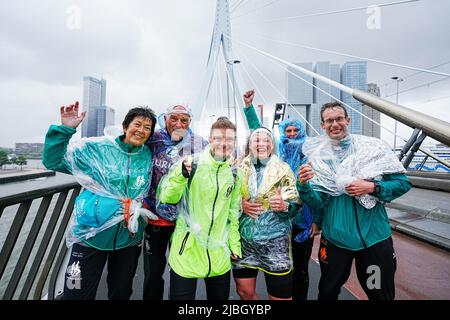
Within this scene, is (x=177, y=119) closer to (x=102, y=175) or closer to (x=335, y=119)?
(x=102, y=175)

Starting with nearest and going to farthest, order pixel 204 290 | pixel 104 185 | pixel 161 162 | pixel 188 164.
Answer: pixel 188 164 → pixel 104 185 → pixel 161 162 → pixel 204 290

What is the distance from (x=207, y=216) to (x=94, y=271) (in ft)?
2.75

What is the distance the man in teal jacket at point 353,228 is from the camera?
5.16 ft

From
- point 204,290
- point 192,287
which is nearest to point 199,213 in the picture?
point 192,287

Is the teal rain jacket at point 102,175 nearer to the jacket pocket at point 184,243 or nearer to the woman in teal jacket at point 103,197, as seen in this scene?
the woman in teal jacket at point 103,197

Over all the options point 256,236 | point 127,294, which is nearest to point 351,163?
point 256,236

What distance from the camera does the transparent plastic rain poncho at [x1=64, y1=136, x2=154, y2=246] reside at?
5.24 feet

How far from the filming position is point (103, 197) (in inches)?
64.5

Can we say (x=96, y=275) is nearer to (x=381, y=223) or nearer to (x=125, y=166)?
(x=125, y=166)

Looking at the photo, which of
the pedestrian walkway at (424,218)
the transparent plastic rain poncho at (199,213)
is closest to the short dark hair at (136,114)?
the transparent plastic rain poncho at (199,213)

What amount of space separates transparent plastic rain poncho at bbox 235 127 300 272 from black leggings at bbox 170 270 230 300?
214mm

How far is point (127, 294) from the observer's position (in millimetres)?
1739

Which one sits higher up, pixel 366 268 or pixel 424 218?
pixel 366 268

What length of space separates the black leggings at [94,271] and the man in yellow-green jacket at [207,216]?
14.6 inches
